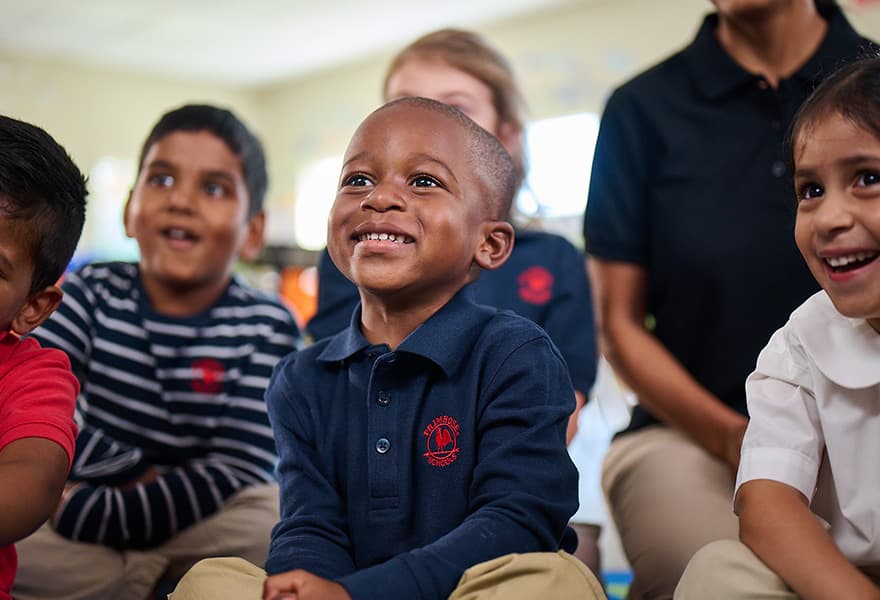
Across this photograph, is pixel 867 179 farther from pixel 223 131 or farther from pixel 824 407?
pixel 223 131

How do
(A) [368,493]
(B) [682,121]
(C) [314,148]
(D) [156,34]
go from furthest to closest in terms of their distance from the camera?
(C) [314,148] → (D) [156,34] → (B) [682,121] → (A) [368,493]

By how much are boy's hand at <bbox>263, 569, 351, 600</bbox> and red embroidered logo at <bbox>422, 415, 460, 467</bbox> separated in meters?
0.18

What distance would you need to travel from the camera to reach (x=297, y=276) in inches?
235

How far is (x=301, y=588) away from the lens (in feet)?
2.75

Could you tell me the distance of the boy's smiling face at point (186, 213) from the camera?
1542 millimetres

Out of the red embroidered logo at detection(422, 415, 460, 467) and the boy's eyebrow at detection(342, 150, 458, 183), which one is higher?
the boy's eyebrow at detection(342, 150, 458, 183)

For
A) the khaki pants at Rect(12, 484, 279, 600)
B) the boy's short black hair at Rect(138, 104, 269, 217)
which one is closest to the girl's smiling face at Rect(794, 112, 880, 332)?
the khaki pants at Rect(12, 484, 279, 600)

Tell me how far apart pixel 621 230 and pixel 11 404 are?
900mm

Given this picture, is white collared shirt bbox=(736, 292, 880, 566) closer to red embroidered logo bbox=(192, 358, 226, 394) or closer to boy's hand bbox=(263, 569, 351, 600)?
boy's hand bbox=(263, 569, 351, 600)

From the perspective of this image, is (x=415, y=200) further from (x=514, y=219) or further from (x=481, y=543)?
(x=514, y=219)

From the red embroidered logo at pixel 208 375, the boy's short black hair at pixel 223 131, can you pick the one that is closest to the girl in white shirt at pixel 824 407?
the red embroidered logo at pixel 208 375

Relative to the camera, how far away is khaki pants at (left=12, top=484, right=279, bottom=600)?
130 cm

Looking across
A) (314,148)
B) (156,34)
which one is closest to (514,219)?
(156,34)

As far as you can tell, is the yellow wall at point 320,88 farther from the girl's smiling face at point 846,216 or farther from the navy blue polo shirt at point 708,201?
the girl's smiling face at point 846,216
